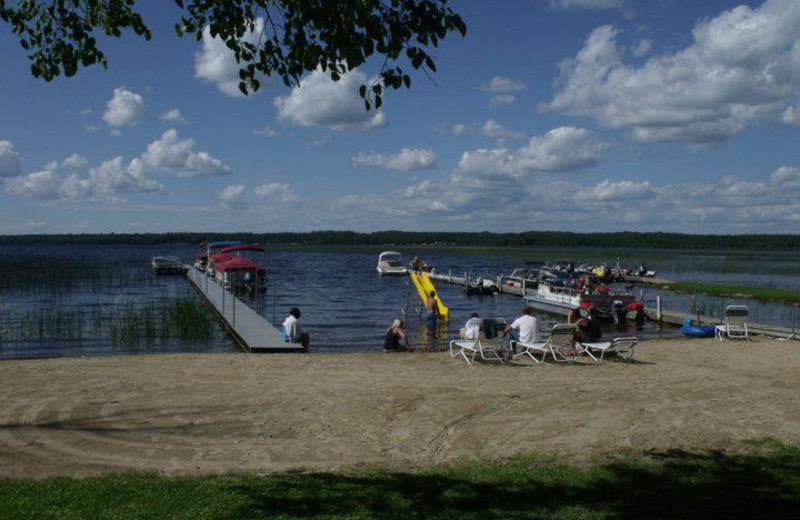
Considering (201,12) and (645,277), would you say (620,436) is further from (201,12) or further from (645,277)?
(645,277)

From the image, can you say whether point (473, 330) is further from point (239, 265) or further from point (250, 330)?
point (239, 265)

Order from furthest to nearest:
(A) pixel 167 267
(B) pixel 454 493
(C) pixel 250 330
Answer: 1. (A) pixel 167 267
2. (C) pixel 250 330
3. (B) pixel 454 493

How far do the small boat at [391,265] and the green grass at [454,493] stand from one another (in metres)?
55.7

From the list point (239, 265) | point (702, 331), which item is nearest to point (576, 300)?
point (702, 331)

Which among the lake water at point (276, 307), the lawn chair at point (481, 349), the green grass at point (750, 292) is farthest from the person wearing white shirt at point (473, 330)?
the green grass at point (750, 292)

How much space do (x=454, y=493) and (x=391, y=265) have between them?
58314mm

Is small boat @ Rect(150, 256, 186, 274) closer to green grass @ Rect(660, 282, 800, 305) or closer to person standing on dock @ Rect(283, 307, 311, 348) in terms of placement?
green grass @ Rect(660, 282, 800, 305)

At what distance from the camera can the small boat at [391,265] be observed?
63.6 m

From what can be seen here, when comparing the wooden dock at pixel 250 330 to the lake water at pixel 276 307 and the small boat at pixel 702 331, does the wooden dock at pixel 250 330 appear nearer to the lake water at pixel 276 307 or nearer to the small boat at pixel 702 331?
the lake water at pixel 276 307

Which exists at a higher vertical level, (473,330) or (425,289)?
(473,330)

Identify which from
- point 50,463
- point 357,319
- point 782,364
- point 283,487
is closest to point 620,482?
point 283,487

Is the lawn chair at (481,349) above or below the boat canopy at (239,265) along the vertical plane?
below

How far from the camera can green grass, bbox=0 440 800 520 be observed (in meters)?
6.14

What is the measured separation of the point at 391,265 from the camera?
213 feet
